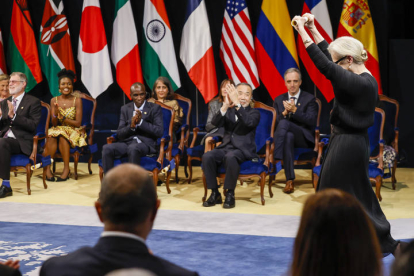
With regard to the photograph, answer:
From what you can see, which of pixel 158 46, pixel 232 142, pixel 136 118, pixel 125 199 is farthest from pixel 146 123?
pixel 125 199

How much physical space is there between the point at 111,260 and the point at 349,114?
94.3 inches

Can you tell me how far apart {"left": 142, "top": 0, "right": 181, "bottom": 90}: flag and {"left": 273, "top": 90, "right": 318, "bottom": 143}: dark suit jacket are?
1.96 metres

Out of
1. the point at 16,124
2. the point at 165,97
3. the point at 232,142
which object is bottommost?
the point at 232,142

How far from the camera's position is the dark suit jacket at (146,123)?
691 centimetres

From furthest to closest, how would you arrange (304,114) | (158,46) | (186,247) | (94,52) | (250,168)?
1. (94,52)
2. (158,46)
3. (304,114)
4. (250,168)
5. (186,247)

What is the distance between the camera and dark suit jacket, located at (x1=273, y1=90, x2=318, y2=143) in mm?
7148

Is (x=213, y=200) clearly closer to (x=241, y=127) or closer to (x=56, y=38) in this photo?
(x=241, y=127)

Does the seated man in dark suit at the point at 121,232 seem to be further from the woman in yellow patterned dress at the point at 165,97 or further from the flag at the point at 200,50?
the flag at the point at 200,50

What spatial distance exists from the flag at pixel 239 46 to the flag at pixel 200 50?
0.85 feet

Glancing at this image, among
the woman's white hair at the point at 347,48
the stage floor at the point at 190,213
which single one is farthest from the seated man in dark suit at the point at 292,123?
the woman's white hair at the point at 347,48

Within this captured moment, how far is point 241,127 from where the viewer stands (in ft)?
21.5

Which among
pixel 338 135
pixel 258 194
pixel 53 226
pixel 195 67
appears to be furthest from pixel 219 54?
pixel 338 135

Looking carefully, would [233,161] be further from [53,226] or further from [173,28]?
[173,28]

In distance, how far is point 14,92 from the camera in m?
7.22
